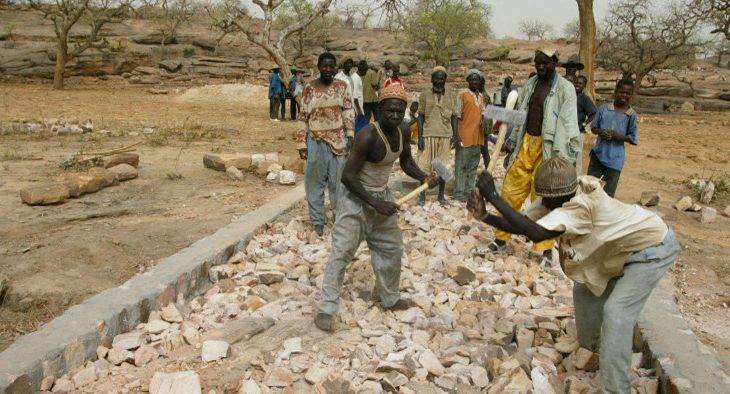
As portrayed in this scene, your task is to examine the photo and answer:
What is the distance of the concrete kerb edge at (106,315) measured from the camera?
270cm

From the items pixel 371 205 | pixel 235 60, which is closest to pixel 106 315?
pixel 371 205

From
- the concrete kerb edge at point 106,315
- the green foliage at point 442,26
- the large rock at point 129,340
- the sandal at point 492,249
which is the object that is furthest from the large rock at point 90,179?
the green foliage at point 442,26

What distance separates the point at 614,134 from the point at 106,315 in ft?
14.3

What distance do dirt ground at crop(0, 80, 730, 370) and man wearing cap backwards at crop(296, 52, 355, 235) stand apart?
92 cm

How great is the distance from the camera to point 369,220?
3.52 m

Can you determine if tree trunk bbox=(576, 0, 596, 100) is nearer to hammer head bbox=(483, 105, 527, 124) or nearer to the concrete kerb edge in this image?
hammer head bbox=(483, 105, 527, 124)

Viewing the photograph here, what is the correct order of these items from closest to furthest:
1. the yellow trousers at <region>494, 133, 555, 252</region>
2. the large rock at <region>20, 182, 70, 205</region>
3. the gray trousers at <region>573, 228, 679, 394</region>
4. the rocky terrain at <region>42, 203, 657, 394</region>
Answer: the gray trousers at <region>573, 228, 679, 394</region> → the rocky terrain at <region>42, 203, 657, 394</region> → the yellow trousers at <region>494, 133, 555, 252</region> → the large rock at <region>20, 182, 70, 205</region>

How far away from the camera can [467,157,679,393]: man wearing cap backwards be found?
8.27ft

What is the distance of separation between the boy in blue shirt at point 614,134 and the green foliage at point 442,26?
27.1 m

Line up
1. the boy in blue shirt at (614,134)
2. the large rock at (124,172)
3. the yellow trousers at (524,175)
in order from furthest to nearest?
the large rock at (124,172)
the boy in blue shirt at (614,134)
the yellow trousers at (524,175)

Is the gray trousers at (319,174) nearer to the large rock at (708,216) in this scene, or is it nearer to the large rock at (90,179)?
the large rock at (90,179)

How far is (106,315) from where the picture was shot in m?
3.19

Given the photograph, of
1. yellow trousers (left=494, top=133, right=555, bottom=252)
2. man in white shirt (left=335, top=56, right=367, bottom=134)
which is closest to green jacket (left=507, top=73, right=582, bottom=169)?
yellow trousers (left=494, top=133, right=555, bottom=252)

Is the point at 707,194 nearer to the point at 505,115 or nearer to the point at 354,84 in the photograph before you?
the point at 354,84
